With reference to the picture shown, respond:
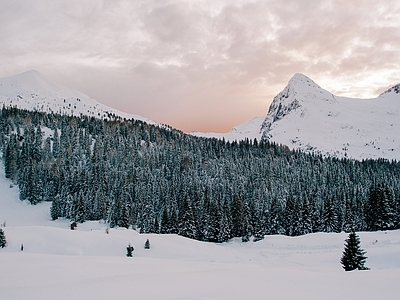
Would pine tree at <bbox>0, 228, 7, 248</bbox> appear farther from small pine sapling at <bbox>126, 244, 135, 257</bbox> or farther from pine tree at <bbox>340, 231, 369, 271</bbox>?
pine tree at <bbox>340, 231, 369, 271</bbox>

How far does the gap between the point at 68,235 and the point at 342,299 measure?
113 ft

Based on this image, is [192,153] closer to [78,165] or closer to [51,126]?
[78,165]

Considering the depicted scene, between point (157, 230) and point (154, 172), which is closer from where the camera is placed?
point (157, 230)

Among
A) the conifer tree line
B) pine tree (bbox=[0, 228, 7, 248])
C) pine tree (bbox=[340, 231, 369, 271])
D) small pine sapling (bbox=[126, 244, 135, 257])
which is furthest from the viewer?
the conifer tree line

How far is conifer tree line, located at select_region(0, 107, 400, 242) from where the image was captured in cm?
6806

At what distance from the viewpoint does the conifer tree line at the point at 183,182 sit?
6806 centimetres

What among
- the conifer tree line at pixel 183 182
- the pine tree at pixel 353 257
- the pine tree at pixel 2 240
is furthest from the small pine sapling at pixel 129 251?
the conifer tree line at pixel 183 182

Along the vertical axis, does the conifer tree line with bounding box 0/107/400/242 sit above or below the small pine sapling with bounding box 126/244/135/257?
above

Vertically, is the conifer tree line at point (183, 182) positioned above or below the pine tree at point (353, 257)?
above

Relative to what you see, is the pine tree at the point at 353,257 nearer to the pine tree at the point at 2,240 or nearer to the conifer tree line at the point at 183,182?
Result: the pine tree at the point at 2,240

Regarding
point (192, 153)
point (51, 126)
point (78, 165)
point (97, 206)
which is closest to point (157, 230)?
point (97, 206)

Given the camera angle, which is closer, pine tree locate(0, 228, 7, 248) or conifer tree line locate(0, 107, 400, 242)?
pine tree locate(0, 228, 7, 248)

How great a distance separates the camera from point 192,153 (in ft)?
506

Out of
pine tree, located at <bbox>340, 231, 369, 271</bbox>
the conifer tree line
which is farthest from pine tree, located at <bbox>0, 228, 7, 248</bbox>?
the conifer tree line
